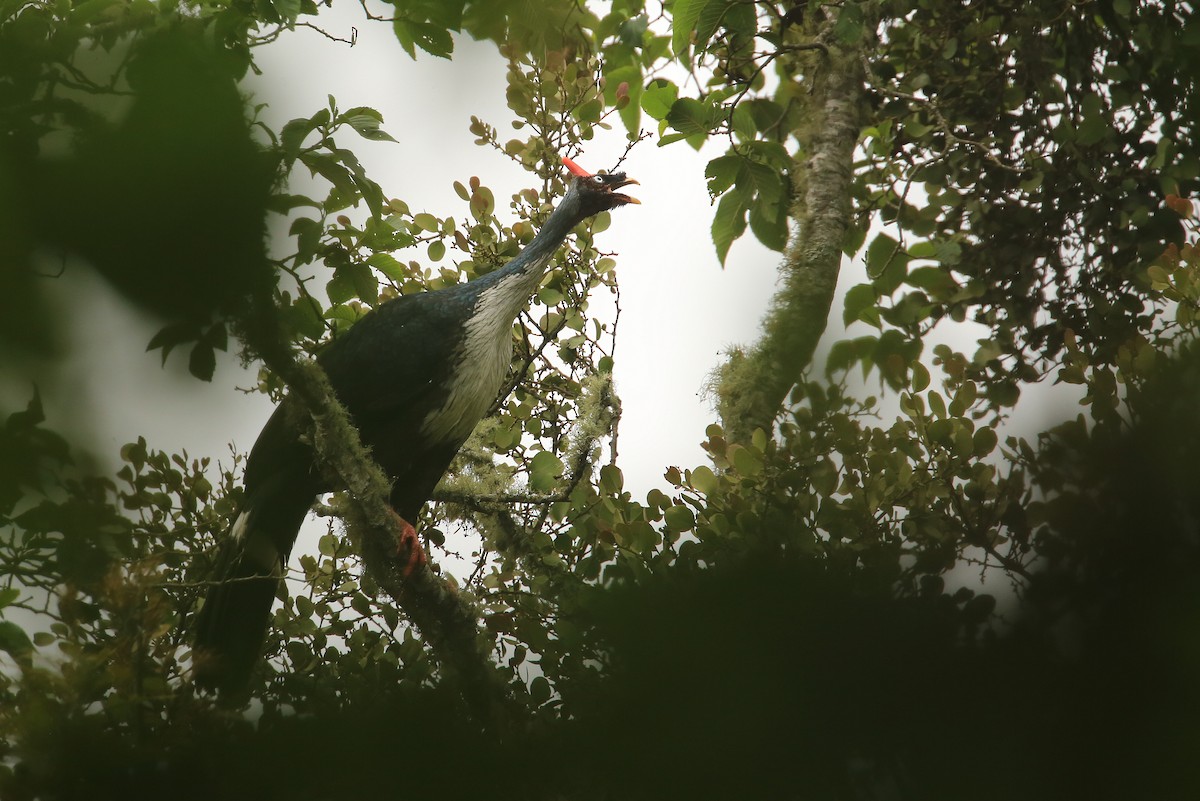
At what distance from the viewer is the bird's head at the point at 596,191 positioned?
14.0 ft

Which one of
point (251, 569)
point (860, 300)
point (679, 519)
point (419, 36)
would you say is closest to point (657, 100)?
point (860, 300)

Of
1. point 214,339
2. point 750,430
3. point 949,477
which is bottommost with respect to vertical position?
point 214,339

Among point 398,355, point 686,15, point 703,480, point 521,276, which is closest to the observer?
point 703,480

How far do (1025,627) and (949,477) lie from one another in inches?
47.7

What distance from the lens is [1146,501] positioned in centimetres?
29

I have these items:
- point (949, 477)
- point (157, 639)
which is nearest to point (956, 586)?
point (157, 639)

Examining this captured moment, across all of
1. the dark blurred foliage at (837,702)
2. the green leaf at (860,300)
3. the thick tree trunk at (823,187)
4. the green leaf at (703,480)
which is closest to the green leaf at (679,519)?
the green leaf at (703,480)

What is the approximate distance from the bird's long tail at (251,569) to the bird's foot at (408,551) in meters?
0.35

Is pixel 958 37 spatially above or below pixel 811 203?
above

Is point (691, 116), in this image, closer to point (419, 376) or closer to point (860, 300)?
point (860, 300)

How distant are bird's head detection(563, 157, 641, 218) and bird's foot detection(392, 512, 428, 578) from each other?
5.73 ft

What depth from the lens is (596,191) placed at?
4.30 meters

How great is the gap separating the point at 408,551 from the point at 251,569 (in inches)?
22.5

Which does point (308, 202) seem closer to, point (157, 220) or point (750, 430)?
point (157, 220)
